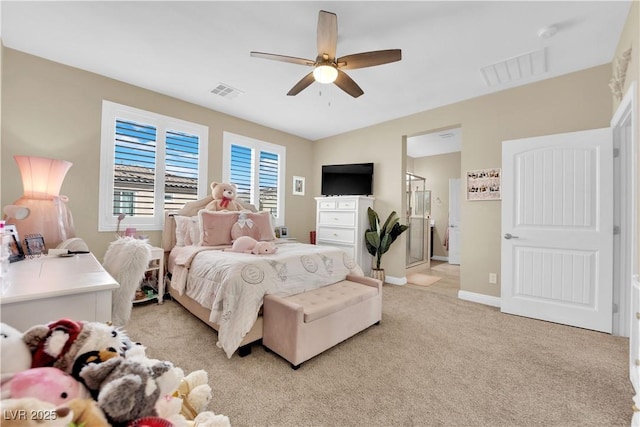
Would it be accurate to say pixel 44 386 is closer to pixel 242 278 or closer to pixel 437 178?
pixel 242 278

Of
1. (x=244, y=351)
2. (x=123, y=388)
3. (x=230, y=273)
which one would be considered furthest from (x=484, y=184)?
(x=123, y=388)

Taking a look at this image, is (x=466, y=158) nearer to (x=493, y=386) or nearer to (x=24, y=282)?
(x=493, y=386)

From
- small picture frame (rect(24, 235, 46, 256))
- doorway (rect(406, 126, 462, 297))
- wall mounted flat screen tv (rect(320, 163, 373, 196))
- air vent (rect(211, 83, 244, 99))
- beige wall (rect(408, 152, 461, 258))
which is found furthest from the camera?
beige wall (rect(408, 152, 461, 258))

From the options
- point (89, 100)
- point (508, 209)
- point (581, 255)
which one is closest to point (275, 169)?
point (89, 100)

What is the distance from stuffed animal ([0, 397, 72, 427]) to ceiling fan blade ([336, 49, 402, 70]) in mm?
2326

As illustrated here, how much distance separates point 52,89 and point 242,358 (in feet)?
10.8

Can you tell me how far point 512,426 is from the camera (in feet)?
4.33

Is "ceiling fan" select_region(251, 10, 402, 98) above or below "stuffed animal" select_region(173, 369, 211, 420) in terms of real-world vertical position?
above

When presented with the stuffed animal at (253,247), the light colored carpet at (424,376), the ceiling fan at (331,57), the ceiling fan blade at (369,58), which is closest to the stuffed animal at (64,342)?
the light colored carpet at (424,376)

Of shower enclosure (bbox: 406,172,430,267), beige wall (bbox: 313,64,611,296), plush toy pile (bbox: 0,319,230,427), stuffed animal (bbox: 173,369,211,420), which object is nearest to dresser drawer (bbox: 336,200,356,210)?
beige wall (bbox: 313,64,611,296)

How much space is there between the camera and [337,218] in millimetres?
4348

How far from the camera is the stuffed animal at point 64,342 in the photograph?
57 centimetres

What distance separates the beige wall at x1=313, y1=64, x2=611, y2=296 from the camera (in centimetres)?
268

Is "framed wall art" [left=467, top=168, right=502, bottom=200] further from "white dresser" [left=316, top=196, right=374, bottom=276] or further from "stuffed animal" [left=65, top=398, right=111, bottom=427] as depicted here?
"stuffed animal" [left=65, top=398, right=111, bottom=427]
